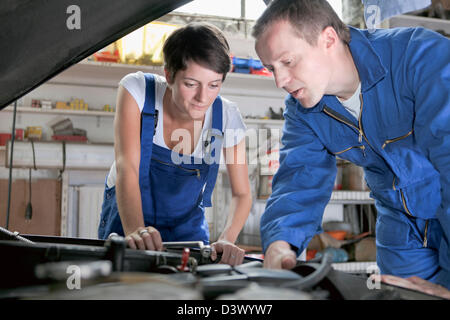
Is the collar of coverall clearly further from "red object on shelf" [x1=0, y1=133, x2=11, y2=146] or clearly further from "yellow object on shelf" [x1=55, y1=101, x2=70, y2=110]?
"red object on shelf" [x1=0, y1=133, x2=11, y2=146]

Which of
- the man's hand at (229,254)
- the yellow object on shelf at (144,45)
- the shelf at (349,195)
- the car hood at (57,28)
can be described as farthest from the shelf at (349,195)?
the car hood at (57,28)

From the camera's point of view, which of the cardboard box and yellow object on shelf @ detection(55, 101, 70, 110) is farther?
yellow object on shelf @ detection(55, 101, 70, 110)

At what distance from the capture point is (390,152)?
0.98m

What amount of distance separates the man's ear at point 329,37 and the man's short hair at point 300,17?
1 centimetres

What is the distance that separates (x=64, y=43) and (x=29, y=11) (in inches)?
3.2

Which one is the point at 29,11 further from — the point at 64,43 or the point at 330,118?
the point at 330,118

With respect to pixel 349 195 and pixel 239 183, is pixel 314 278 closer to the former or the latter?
pixel 239 183

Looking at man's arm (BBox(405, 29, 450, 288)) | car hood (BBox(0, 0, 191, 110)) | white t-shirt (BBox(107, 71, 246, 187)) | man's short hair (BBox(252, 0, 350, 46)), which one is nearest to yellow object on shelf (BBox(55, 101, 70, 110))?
white t-shirt (BBox(107, 71, 246, 187))

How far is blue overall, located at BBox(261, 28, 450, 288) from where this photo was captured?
81 cm

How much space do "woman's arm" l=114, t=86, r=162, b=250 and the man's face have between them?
487 mm

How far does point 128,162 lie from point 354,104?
0.63 m

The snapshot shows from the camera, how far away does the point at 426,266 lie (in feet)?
3.40

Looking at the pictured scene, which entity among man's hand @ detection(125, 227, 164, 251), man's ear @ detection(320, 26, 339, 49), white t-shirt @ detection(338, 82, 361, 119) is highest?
man's ear @ detection(320, 26, 339, 49)
